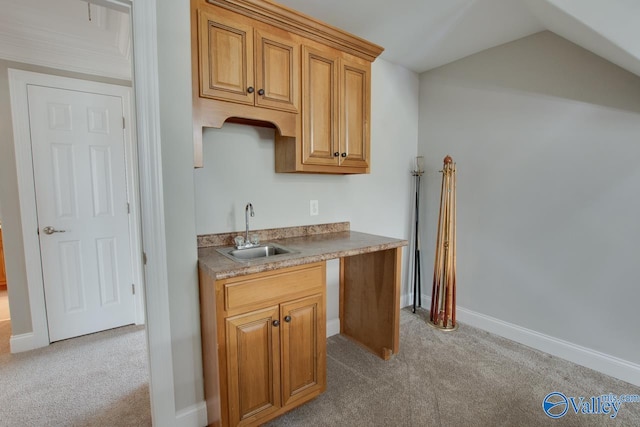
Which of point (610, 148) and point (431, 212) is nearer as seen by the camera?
point (610, 148)

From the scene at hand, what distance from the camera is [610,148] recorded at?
195 cm

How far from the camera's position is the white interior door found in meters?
2.33

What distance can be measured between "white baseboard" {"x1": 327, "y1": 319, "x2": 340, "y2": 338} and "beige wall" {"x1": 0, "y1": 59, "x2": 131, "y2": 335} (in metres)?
2.39

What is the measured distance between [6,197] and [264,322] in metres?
2.33

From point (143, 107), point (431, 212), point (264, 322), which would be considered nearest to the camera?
point (143, 107)

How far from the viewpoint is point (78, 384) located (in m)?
1.90

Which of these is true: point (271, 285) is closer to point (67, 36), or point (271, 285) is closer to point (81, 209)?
point (81, 209)

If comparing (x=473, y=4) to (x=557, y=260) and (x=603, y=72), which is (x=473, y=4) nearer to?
(x=603, y=72)

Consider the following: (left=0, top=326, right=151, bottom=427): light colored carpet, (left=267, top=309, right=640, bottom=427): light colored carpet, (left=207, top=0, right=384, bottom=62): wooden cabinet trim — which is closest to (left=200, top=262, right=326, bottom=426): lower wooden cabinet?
(left=267, top=309, right=640, bottom=427): light colored carpet

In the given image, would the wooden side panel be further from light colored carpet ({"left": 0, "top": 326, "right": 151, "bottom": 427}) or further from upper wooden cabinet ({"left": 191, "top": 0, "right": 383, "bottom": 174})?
upper wooden cabinet ({"left": 191, "top": 0, "right": 383, "bottom": 174})

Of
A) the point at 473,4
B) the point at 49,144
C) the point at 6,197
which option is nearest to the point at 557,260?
the point at 473,4

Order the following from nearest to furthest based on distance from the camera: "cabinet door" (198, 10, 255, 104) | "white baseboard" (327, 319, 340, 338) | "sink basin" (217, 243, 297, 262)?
1. "cabinet door" (198, 10, 255, 104)
2. "sink basin" (217, 243, 297, 262)
3. "white baseboard" (327, 319, 340, 338)

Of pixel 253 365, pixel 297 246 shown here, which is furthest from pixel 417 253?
pixel 253 365

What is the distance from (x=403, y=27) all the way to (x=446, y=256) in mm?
1893
